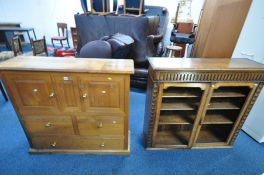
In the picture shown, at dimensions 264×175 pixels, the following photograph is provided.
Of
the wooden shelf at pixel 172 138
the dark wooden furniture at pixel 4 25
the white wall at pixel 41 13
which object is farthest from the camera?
the white wall at pixel 41 13

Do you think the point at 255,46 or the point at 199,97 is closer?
the point at 199,97

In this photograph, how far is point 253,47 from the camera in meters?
1.68

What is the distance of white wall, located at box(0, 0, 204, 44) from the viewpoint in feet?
18.9

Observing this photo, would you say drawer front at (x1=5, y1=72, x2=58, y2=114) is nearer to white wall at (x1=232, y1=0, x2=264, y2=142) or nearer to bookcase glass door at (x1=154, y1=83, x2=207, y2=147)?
bookcase glass door at (x1=154, y1=83, x2=207, y2=147)

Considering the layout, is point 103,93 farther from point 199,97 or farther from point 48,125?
point 199,97

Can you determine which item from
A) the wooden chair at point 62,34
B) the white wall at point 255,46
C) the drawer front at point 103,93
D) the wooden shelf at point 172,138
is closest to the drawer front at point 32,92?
the drawer front at point 103,93

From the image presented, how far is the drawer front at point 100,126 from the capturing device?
4.62 ft

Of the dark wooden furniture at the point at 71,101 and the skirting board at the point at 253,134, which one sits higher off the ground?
the dark wooden furniture at the point at 71,101

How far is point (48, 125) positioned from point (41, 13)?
6.50 m

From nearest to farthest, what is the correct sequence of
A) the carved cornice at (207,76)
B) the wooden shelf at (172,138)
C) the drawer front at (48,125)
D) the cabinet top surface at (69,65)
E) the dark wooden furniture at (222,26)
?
1. the cabinet top surface at (69,65)
2. the carved cornice at (207,76)
3. the drawer front at (48,125)
4. the wooden shelf at (172,138)
5. the dark wooden furniture at (222,26)

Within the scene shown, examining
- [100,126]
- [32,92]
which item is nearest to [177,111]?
[100,126]

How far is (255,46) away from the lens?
167 centimetres

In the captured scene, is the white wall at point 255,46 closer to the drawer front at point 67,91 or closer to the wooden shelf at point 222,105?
the wooden shelf at point 222,105

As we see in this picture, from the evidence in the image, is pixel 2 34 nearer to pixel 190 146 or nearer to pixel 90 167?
pixel 90 167
